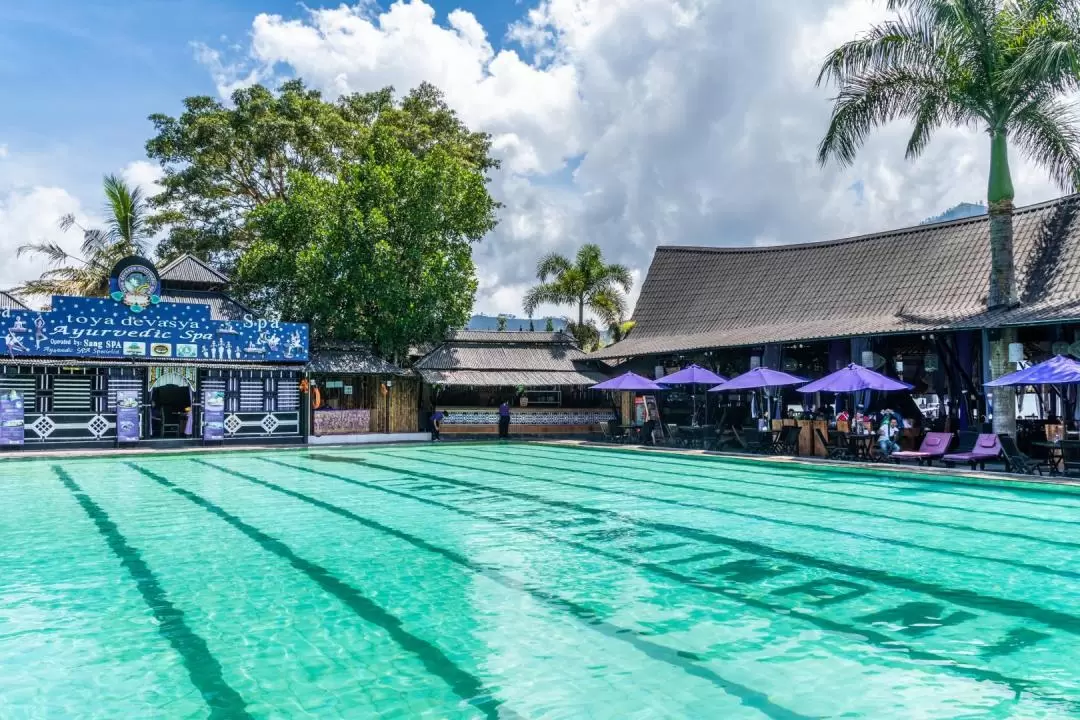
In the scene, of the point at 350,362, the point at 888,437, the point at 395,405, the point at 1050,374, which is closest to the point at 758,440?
the point at 888,437

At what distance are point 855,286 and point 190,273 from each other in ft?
72.4

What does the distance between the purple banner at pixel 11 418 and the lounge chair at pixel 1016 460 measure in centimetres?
2271

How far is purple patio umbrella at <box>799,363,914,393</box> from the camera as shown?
1733 centimetres

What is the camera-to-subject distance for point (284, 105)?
105 feet

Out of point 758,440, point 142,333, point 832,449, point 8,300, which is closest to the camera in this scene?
point 832,449

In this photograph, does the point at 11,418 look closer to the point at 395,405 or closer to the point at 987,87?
the point at 395,405

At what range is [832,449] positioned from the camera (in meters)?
18.9

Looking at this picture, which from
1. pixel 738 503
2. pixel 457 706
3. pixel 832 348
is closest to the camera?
pixel 457 706

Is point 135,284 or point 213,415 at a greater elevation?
point 135,284

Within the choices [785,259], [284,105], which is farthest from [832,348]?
[284,105]

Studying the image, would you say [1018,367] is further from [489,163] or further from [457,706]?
[489,163]

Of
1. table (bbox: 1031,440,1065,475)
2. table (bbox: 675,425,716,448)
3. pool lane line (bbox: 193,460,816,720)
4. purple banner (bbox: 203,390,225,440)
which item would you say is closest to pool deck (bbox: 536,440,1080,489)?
table (bbox: 1031,440,1065,475)

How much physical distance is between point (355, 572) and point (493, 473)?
8993mm

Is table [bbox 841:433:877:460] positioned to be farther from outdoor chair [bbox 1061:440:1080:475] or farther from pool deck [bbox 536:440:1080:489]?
outdoor chair [bbox 1061:440:1080:475]
